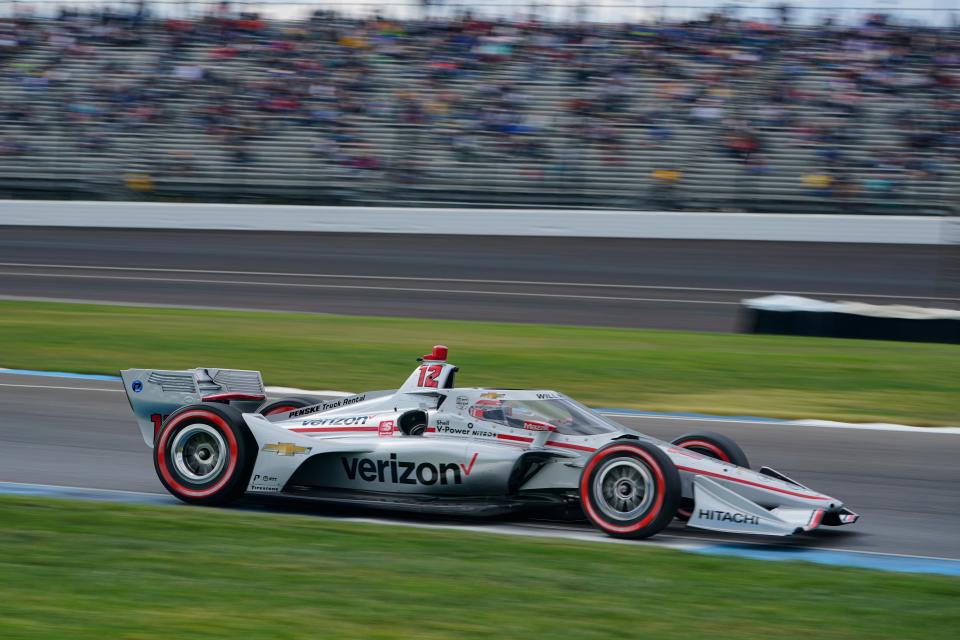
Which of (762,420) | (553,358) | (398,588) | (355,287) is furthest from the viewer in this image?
(355,287)

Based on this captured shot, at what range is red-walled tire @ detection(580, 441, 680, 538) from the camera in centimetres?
636

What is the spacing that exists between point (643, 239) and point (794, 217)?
2949mm

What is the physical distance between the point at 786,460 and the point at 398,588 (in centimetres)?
479

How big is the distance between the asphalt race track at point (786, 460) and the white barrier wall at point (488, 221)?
12743mm

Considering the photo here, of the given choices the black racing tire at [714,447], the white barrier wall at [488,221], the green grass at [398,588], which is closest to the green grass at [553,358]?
the black racing tire at [714,447]

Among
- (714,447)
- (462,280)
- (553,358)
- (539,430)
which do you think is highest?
(539,430)

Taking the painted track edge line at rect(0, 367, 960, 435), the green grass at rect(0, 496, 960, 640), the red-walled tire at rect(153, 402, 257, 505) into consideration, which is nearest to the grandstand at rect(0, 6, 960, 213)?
the painted track edge line at rect(0, 367, 960, 435)

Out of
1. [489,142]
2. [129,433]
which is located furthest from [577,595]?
[489,142]

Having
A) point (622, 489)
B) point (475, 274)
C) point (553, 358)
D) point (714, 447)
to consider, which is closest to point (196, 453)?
point (622, 489)

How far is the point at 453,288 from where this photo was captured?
67.3 feet

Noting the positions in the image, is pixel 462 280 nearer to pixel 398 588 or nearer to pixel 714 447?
pixel 714 447

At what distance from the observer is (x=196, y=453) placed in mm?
7434

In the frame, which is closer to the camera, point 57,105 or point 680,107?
point 680,107

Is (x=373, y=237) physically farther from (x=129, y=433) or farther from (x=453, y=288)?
(x=129, y=433)
